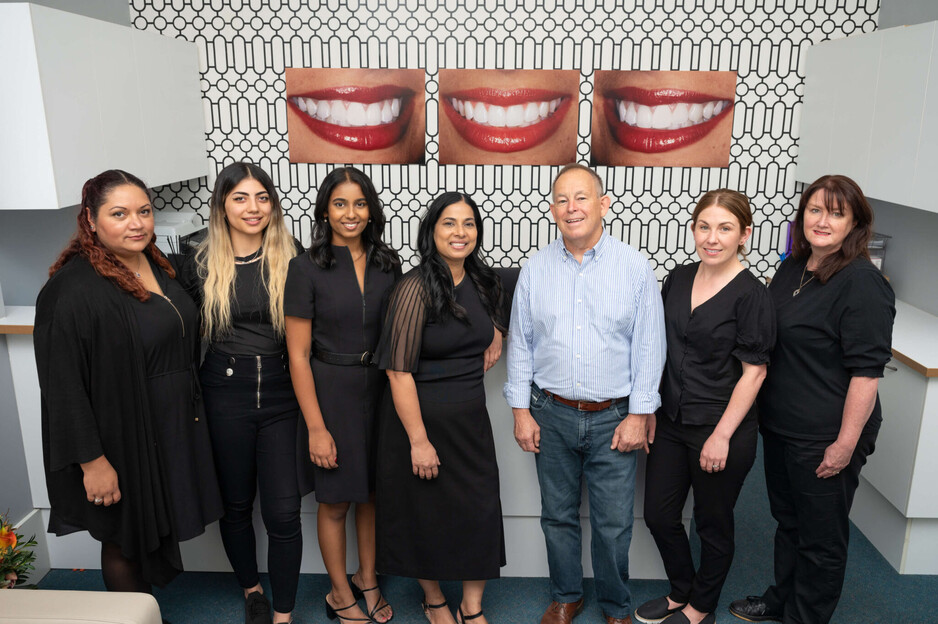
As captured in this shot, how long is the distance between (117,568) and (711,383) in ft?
5.78

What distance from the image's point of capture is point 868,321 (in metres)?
1.88

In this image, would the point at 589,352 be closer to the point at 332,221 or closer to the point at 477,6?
the point at 332,221

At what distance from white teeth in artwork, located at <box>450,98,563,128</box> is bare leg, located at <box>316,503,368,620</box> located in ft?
8.27

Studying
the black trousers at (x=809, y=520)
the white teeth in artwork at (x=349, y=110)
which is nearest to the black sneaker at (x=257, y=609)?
the black trousers at (x=809, y=520)

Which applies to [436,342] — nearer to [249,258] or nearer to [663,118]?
[249,258]

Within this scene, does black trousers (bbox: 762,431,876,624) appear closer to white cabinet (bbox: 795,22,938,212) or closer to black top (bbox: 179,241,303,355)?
white cabinet (bbox: 795,22,938,212)

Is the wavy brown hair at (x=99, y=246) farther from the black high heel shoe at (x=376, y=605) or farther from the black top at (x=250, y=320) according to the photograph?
the black high heel shoe at (x=376, y=605)

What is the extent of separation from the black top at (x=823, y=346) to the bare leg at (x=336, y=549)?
1.32m

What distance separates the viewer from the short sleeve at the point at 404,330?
75.9 inches

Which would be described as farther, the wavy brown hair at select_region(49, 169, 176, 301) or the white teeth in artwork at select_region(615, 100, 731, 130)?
the white teeth in artwork at select_region(615, 100, 731, 130)

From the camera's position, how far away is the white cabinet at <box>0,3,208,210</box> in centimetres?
242

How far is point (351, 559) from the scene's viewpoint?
259 cm

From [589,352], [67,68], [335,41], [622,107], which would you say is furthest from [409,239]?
[589,352]

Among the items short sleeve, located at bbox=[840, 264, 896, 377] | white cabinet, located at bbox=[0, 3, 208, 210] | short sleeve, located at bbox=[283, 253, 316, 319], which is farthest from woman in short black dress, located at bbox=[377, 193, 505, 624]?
white cabinet, located at bbox=[0, 3, 208, 210]
